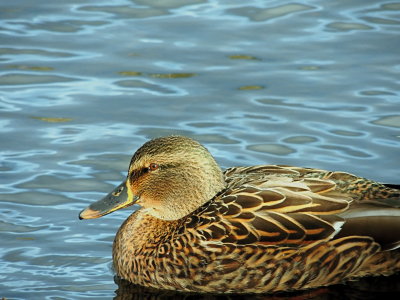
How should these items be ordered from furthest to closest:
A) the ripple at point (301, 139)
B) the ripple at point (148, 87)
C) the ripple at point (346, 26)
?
the ripple at point (346, 26), the ripple at point (148, 87), the ripple at point (301, 139)

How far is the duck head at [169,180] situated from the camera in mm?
10539

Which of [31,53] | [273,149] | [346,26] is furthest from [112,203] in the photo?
[346,26]

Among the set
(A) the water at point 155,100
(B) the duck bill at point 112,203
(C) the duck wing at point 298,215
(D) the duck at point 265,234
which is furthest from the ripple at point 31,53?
(C) the duck wing at point 298,215

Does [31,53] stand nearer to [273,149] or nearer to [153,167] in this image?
[273,149]

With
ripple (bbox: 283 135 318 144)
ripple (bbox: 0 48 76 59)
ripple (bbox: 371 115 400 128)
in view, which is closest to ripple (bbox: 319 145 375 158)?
ripple (bbox: 283 135 318 144)

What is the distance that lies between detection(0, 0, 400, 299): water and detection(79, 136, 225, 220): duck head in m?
0.65

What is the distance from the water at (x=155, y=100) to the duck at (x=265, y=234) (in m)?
0.28

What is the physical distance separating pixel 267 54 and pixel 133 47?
1.75m

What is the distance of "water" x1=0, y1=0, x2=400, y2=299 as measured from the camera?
36.9 feet

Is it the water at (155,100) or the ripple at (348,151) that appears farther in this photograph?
the ripple at (348,151)

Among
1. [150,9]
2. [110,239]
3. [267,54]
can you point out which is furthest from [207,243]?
[150,9]

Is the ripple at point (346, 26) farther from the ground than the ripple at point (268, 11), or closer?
closer

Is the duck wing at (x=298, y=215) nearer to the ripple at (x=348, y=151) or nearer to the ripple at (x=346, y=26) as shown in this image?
the ripple at (x=348, y=151)

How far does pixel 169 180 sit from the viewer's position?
10.7 metres
